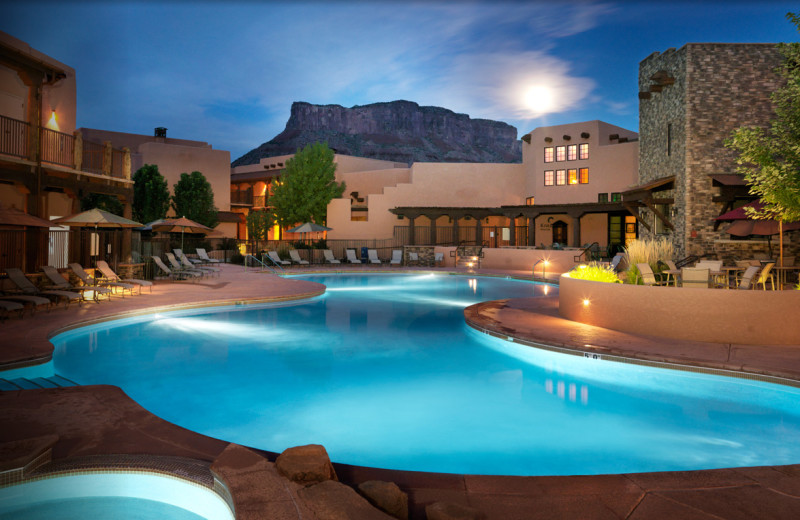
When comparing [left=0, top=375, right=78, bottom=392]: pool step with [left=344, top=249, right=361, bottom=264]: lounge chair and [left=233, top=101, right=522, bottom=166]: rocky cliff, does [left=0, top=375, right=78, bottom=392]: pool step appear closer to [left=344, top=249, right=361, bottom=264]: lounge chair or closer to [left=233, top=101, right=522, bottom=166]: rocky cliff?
[left=344, top=249, right=361, bottom=264]: lounge chair

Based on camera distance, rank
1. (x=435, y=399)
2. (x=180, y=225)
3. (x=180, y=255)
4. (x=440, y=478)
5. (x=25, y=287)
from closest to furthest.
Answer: (x=440, y=478), (x=435, y=399), (x=25, y=287), (x=180, y=225), (x=180, y=255)

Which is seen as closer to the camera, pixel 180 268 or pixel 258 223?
pixel 180 268

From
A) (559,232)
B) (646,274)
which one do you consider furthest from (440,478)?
(559,232)

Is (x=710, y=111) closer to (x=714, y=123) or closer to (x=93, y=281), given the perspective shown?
(x=714, y=123)

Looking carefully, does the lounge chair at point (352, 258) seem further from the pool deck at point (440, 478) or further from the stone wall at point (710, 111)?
the pool deck at point (440, 478)

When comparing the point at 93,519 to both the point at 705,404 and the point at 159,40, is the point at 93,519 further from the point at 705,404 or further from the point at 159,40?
the point at 159,40

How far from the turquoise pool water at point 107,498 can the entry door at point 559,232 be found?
109 feet

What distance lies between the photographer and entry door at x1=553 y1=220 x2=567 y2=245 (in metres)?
34.1

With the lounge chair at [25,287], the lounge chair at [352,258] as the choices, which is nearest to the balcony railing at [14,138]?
the lounge chair at [25,287]

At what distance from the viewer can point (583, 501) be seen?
10.3ft

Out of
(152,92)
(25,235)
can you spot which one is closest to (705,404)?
(25,235)

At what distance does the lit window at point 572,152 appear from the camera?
1244 inches

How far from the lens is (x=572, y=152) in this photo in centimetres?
3177

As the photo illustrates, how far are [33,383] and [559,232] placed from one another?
31.9m
